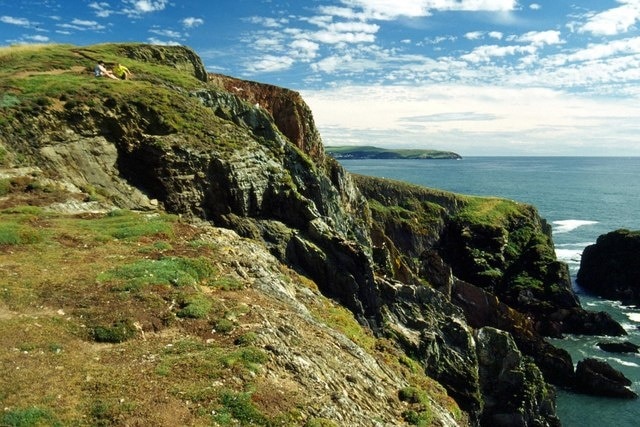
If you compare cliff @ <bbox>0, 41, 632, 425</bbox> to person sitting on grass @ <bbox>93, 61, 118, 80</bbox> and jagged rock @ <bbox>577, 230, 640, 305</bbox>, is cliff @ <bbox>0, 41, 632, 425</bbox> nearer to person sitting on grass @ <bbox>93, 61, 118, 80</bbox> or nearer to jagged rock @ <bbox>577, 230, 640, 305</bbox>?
person sitting on grass @ <bbox>93, 61, 118, 80</bbox>

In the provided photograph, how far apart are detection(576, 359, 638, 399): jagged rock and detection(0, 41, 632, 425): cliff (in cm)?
185

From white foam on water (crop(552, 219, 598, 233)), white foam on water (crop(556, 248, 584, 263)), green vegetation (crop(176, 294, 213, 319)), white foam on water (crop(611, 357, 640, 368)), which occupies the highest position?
green vegetation (crop(176, 294, 213, 319))

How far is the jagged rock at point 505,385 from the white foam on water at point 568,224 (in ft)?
360

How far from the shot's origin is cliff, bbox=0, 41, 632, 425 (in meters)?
14.8

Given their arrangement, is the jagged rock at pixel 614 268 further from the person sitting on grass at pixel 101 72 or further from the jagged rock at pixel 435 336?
the person sitting on grass at pixel 101 72

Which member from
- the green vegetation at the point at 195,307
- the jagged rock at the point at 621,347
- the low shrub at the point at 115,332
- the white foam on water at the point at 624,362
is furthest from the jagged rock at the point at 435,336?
the jagged rock at the point at 621,347

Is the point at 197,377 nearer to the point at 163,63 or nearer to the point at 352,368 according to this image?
the point at 352,368

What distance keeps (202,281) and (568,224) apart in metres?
148

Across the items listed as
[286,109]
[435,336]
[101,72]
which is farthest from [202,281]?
[286,109]

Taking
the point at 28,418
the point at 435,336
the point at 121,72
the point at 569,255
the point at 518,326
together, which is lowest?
the point at 569,255

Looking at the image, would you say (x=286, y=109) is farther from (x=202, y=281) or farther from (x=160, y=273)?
(x=160, y=273)

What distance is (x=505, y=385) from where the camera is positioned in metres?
40.9

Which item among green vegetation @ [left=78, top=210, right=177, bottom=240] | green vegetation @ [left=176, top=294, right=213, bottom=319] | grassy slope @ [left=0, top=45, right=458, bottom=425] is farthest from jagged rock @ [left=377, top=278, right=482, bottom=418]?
green vegetation @ [left=176, top=294, right=213, bottom=319]

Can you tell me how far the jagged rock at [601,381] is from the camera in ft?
176
